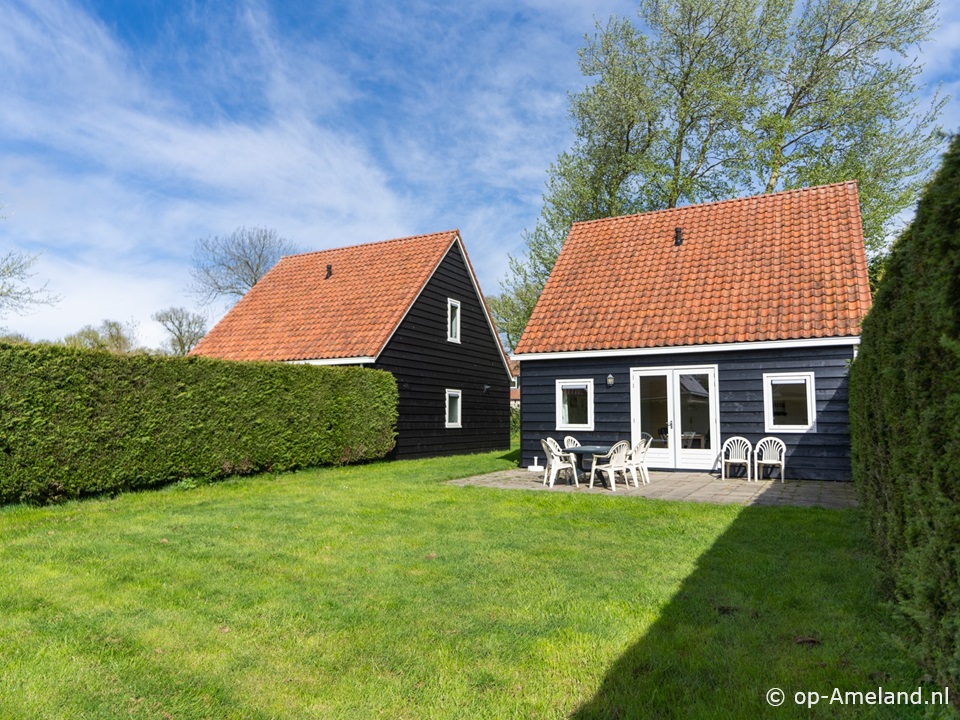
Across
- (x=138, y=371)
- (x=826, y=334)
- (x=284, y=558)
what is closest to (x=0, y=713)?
(x=284, y=558)

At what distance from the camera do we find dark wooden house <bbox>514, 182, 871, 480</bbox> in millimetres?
12953

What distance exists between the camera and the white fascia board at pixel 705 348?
12555 mm

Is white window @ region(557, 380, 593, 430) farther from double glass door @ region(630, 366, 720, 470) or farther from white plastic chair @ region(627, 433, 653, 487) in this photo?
white plastic chair @ region(627, 433, 653, 487)

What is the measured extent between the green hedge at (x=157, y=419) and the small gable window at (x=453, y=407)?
15.9ft

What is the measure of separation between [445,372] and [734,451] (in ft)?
32.5

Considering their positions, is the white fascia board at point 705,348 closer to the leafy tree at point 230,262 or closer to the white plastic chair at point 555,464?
the white plastic chair at point 555,464

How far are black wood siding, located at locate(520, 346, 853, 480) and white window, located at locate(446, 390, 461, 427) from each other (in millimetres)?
5252

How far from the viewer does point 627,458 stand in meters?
12.0

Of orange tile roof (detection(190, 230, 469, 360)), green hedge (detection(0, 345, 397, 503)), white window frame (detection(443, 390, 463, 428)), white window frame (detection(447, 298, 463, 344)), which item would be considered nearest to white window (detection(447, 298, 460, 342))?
white window frame (detection(447, 298, 463, 344))

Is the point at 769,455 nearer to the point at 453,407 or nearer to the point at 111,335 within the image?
the point at 453,407

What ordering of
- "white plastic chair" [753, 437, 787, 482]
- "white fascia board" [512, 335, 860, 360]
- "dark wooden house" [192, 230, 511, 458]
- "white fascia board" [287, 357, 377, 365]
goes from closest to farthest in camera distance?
1. "white fascia board" [512, 335, 860, 360]
2. "white plastic chair" [753, 437, 787, 482]
3. "white fascia board" [287, 357, 377, 365]
4. "dark wooden house" [192, 230, 511, 458]

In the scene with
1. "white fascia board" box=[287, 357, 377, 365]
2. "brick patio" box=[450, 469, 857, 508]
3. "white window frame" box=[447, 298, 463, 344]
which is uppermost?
"white window frame" box=[447, 298, 463, 344]

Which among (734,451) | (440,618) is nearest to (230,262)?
(734,451)

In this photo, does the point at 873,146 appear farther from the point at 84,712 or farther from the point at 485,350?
the point at 84,712
